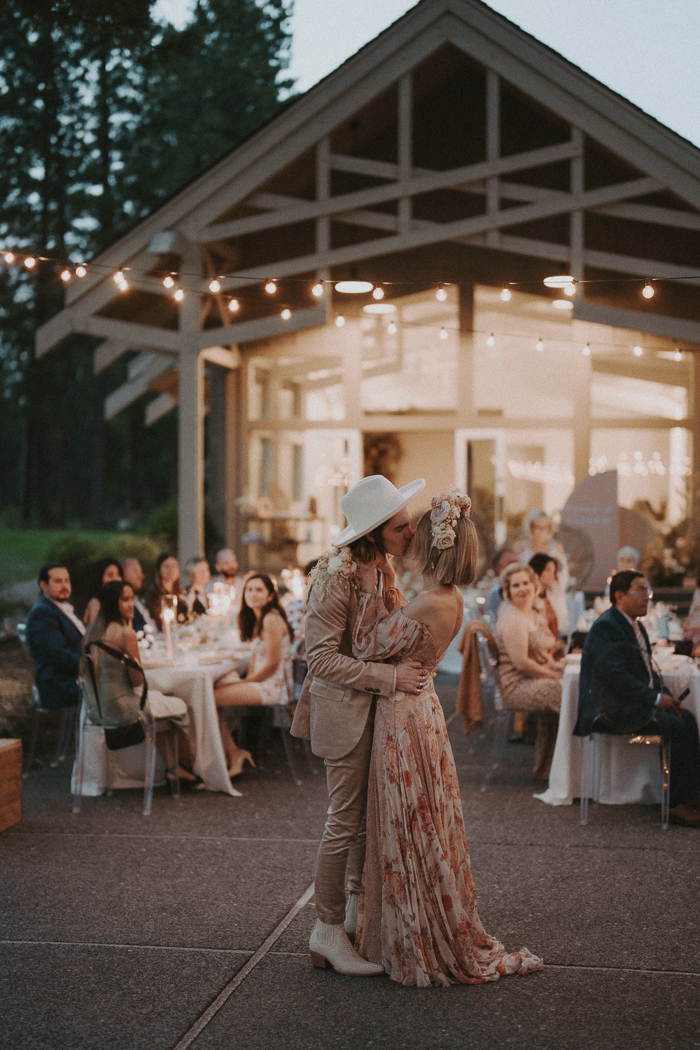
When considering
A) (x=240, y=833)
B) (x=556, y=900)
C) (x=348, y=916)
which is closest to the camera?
(x=348, y=916)

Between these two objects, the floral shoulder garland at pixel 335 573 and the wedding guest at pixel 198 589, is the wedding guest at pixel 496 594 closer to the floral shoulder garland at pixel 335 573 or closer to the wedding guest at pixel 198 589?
the wedding guest at pixel 198 589

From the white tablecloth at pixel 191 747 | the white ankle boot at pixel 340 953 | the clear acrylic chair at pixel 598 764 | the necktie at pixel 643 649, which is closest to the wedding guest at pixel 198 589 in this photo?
the white tablecloth at pixel 191 747

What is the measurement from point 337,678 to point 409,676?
0.25 m

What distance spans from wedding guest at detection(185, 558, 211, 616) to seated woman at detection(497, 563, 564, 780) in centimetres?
277

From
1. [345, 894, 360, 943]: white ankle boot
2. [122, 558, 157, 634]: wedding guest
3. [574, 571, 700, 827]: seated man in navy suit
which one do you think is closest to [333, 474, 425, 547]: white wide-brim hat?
[345, 894, 360, 943]: white ankle boot

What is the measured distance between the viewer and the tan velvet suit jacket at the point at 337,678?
3834 mm

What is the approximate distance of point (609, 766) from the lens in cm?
649

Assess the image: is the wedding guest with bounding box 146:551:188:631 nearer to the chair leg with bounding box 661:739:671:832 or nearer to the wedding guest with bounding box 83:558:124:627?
the wedding guest with bounding box 83:558:124:627

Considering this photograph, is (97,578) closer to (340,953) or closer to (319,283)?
Result: (340,953)

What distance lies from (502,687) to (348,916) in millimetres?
3049

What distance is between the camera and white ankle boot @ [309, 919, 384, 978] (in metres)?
3.95

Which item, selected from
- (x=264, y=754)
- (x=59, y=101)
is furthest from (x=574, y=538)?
(x=59, y=101)

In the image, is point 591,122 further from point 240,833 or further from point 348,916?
point 348,916

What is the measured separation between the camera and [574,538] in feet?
40.0
